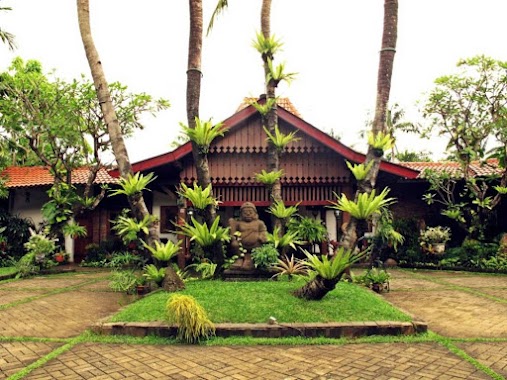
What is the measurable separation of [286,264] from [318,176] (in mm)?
3520

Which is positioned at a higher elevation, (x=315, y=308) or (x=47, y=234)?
(x=47, y=234)

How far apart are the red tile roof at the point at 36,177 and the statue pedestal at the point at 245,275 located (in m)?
8.34

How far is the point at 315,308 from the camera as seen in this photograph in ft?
20.6

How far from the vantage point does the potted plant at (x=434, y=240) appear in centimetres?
1377

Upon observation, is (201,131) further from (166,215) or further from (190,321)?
(166,215)

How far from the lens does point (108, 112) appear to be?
895cm

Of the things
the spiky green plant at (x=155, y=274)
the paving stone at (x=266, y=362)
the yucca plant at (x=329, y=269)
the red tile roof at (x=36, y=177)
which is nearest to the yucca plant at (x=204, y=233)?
the spiky green plant at (x=155, y=274)

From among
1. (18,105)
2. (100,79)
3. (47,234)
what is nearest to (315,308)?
(100,79)

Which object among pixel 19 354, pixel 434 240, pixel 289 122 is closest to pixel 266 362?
pixel 19 354

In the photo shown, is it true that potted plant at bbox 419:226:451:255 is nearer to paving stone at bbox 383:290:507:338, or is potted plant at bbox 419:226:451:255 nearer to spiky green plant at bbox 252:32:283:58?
paving stone at bbox 383:290:507:338

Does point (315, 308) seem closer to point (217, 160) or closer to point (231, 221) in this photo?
point (231, 221)

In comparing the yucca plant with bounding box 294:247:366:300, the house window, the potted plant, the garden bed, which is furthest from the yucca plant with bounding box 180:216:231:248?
the potted plant

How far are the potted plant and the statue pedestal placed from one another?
301 inches

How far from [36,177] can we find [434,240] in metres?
15.6
